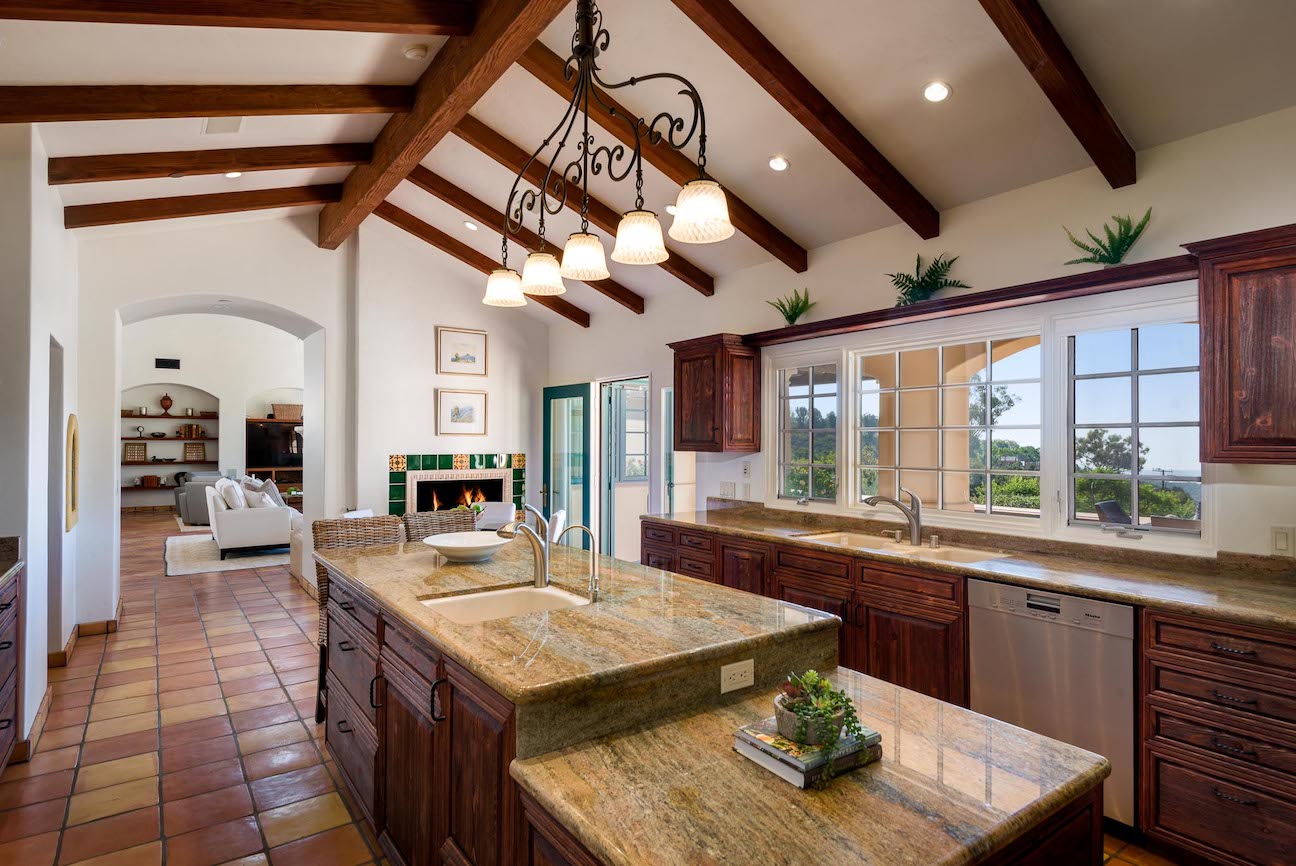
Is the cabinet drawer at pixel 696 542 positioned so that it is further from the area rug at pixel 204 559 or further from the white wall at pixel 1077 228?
the area rug at pixel 204 559

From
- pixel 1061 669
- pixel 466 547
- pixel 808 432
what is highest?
pixel 808 432

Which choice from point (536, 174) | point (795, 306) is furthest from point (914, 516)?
point (536, 174)

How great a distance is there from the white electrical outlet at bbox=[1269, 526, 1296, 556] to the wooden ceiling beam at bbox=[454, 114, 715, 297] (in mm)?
3239

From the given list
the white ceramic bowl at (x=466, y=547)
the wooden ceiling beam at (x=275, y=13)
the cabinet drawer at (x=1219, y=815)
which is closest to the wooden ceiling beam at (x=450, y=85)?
Answer: the wooden ceiling beam at (x=275, y=13)

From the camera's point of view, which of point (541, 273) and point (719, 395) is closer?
point (541, 273)

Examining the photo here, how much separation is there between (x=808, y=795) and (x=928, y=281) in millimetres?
3189

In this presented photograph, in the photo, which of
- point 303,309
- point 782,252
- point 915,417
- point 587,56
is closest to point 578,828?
point 587,56

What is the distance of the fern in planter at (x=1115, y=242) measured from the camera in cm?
294

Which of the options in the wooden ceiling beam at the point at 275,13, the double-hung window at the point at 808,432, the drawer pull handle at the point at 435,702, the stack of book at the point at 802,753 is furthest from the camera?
the double-hung window at the point at 808,432

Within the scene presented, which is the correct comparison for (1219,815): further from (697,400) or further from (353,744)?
(697,400)

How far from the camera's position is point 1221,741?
2217 mm

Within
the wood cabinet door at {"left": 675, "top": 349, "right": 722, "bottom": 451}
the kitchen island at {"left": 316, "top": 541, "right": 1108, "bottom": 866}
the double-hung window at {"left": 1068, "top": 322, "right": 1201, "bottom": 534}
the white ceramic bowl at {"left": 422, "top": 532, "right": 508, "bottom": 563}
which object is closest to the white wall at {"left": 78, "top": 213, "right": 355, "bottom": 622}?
the wood cabinet door at {"left": 675, "top": 349, "right": 722, "bottom": 451}

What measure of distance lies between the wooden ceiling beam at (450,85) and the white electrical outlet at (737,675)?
239 cm

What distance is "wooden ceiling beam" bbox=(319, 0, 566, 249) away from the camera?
2.73 meters
